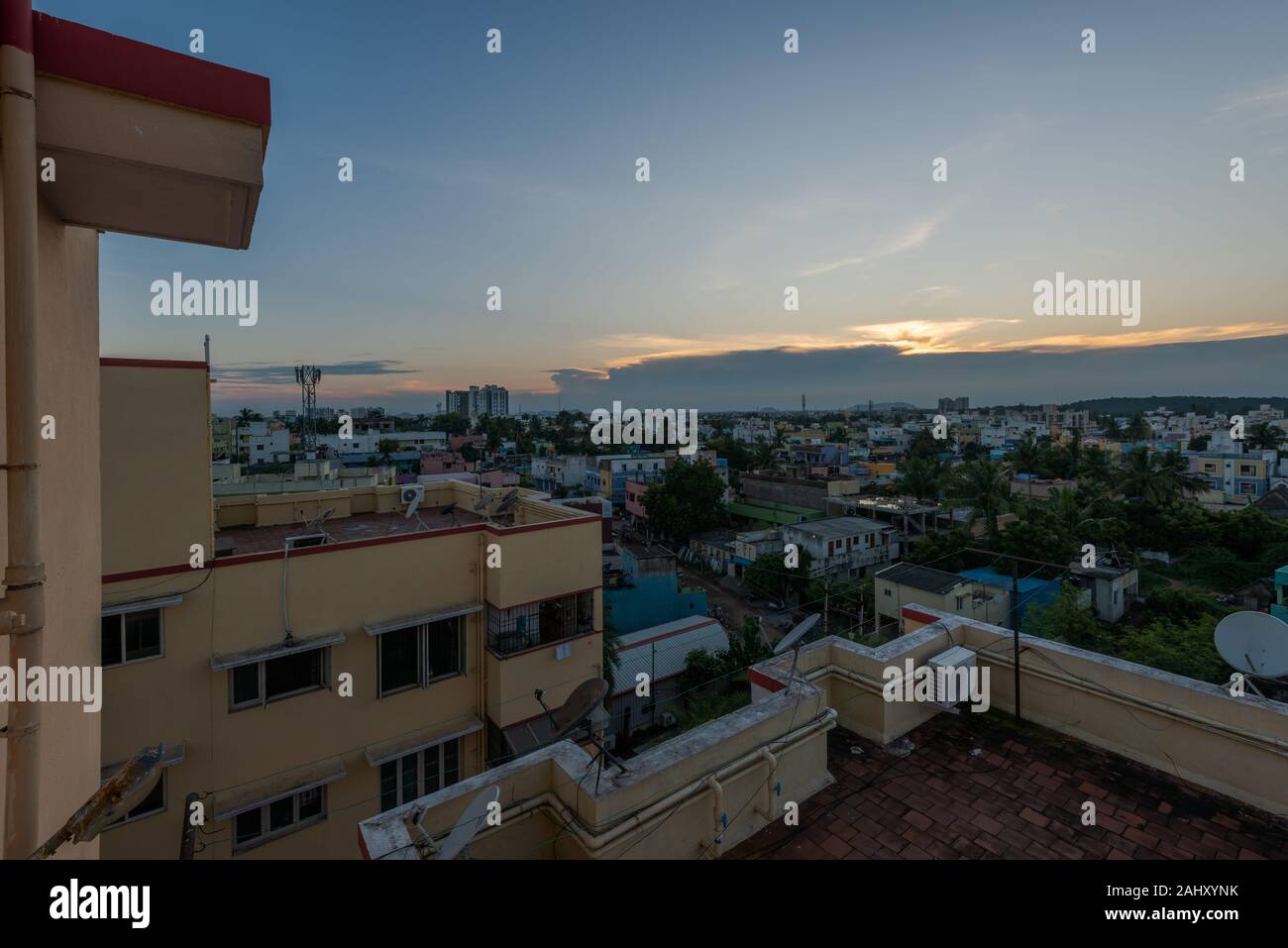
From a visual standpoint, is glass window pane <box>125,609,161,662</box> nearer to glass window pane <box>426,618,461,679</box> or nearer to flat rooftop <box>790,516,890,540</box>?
glass window pane <box>426,618,461,679</box>

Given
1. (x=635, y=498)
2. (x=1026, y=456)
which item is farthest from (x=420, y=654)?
(x=1026, y=456)

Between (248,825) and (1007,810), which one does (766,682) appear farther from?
(248,825)

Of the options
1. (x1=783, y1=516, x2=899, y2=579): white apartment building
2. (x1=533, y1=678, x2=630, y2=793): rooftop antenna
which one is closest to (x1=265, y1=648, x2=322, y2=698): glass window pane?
(x1=533, y1=678, x2=630, y2=793): rooftop antenna

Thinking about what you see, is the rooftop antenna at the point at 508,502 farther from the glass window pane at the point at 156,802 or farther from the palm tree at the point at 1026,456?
the palm tree at the point at 1026,456


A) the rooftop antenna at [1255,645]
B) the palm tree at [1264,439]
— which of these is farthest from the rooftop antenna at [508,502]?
the palm tree at [1264,439]
